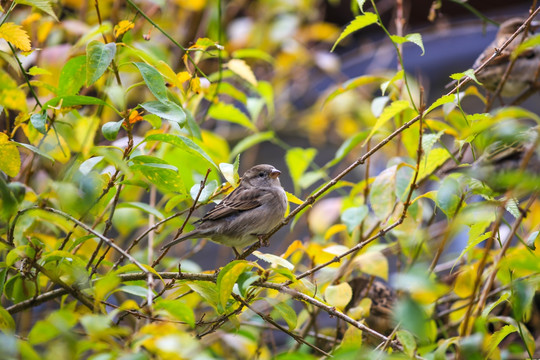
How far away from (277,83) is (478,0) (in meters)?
2.96

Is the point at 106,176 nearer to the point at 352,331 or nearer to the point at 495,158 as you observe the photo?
the point at 352,331

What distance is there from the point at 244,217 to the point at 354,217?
0.76m

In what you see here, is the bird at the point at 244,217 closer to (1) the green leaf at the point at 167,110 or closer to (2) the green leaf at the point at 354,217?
(2) the green leaf at the point at 354,217

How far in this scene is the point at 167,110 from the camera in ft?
5.06

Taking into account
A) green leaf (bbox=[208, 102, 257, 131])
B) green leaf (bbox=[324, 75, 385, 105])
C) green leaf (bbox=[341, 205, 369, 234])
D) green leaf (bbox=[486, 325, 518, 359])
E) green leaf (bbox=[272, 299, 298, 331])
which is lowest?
green leaf (bbox=[486, 325, 518, 359])

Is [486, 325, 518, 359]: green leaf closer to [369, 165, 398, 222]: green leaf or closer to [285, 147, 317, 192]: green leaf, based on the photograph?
[369, 165, 398, 222]: green leaf

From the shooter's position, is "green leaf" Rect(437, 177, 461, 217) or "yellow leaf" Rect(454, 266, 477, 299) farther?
"yellow leaf" Rect(454, 266, 477, 299)

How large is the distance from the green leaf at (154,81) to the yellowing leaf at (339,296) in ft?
2.76

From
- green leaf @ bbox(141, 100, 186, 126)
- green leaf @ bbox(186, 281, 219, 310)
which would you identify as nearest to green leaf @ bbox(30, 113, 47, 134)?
green leaf @ bbox(141, 100, 186, 126)

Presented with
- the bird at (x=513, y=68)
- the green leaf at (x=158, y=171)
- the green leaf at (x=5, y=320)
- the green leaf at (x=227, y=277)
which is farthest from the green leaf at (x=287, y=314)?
the bird at (x=513, y=68)

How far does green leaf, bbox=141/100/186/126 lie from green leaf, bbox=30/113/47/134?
0.29 m

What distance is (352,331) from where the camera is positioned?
5.63ft

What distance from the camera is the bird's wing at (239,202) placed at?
8.66ft

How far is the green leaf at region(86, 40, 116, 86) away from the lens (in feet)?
4.96
